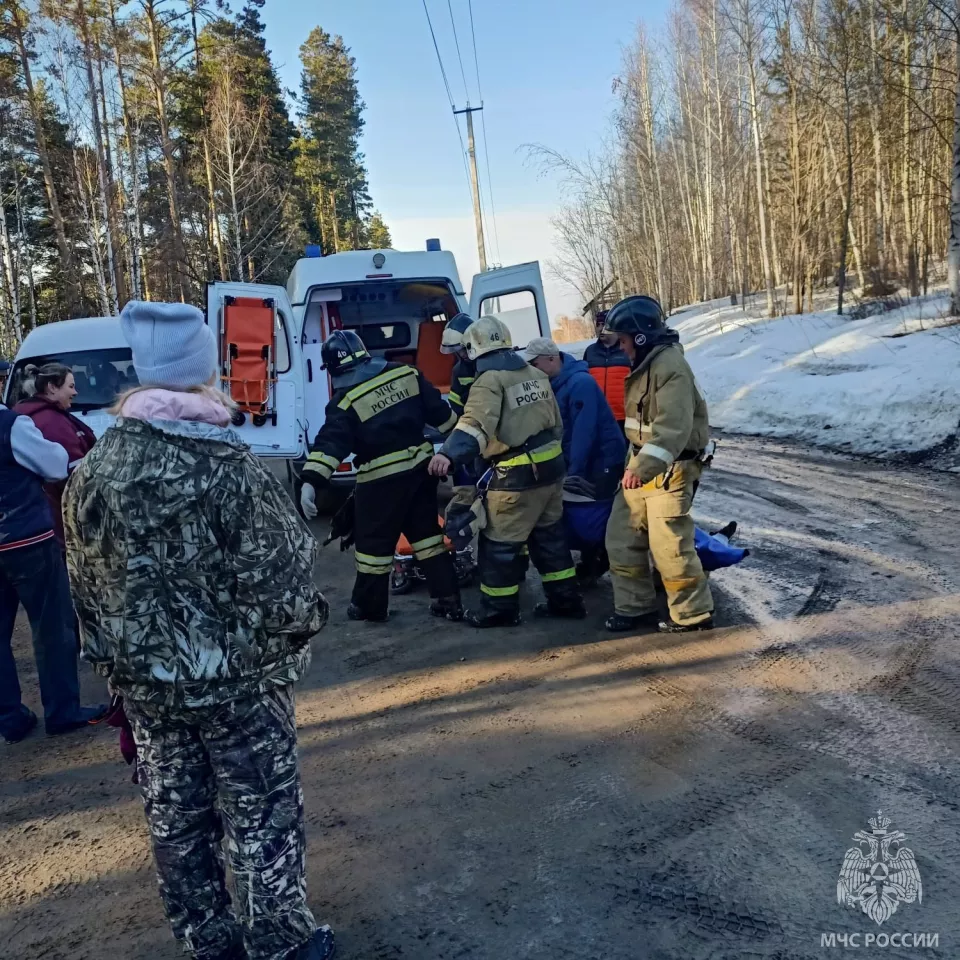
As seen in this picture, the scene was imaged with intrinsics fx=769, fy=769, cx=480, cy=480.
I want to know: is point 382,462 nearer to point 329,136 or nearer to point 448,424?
point 448,424

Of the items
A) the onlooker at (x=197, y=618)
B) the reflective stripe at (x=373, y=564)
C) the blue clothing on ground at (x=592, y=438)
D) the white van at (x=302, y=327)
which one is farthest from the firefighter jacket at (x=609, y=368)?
the onlooker at (x=197, y=618)

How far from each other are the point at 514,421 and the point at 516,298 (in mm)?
3783

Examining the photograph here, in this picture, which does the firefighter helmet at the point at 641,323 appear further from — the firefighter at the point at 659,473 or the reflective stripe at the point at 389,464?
the reflective stripe at the point at 389,464

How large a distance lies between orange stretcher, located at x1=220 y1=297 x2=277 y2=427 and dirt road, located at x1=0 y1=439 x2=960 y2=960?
11.5ft

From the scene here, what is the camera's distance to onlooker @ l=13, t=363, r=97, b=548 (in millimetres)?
4270

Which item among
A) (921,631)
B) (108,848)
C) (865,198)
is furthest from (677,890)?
(865,198)

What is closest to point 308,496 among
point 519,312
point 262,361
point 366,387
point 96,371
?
point 366,387

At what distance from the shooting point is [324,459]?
4.93 metres

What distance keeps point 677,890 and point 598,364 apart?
483 cm

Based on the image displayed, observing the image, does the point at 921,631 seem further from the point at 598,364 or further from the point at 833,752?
the point at 598,364

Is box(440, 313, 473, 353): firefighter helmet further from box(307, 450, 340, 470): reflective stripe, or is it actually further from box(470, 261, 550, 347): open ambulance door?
box(307, 450, 340, 470): reflective stripe

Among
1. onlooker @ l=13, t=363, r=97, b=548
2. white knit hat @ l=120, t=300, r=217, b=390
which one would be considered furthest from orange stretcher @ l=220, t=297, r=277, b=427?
white knit hat @ l=120, t=300, r=217, b=390

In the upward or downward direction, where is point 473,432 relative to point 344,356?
downward

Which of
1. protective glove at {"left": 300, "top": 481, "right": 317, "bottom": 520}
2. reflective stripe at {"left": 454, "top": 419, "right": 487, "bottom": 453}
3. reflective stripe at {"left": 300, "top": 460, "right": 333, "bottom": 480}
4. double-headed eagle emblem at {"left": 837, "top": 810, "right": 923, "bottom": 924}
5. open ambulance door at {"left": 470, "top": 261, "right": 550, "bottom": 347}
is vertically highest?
open ambulance door at {"left": 470, "top": 261, "right": 550, "bottom": 347}
